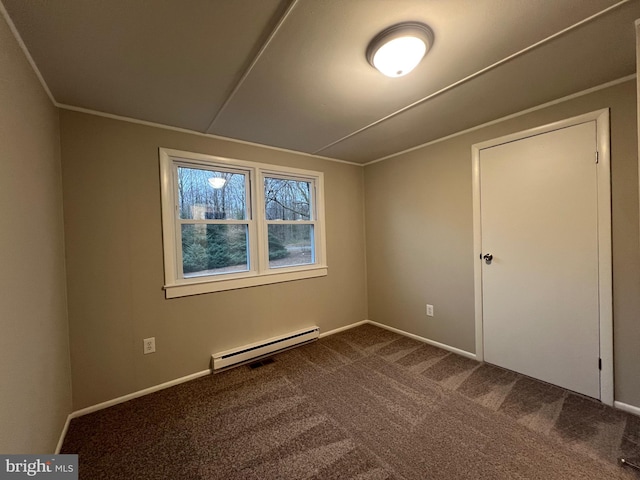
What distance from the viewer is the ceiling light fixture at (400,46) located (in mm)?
1215

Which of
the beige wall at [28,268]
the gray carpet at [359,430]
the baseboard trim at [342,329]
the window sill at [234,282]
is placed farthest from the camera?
the baseboard trim at [342,329]

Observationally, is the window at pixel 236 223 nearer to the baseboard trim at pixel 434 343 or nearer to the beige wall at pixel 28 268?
the beige wall at pixel 28 268

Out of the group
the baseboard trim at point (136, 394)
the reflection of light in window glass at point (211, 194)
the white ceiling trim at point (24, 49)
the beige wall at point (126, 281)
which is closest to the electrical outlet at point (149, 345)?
the beige wall at point (126, 281)

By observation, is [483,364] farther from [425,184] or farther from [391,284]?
[425,184]

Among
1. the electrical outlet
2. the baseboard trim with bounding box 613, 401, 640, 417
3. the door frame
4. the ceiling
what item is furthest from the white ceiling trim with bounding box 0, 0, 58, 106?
the baseboard trim with bounding box 613, 401, 640, 417

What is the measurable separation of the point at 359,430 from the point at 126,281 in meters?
2.07

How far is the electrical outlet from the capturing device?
2.11 meters

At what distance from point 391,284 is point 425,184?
1.32 metres

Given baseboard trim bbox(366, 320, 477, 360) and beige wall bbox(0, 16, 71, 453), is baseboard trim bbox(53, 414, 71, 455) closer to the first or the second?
beige wall bbox(0, 16, 71, 453)

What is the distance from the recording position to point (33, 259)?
1295 millimetres

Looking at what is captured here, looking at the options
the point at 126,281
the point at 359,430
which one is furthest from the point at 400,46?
the point at 126,281

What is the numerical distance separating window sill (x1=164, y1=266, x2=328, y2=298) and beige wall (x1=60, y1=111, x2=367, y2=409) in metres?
0.06

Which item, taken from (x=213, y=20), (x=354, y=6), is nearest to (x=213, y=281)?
(x=213, y=20)

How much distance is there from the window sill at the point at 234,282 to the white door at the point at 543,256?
185cm
